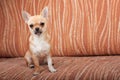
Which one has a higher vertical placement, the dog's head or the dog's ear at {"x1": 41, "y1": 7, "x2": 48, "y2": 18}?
the dog's ear at {"x1": 41, "y1": 7, "x2": 48, "y2": 18}

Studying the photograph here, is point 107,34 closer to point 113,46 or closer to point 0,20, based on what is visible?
point 113,46

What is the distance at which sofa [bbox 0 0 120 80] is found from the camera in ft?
6.99

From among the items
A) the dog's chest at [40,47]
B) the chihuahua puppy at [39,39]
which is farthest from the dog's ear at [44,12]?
the dog's chest at [40,47]

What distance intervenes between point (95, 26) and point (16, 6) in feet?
2.53

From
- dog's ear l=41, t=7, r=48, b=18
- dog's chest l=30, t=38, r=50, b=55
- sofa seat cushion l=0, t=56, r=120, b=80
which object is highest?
dog's ear l=41, t=7, r=48, b=18

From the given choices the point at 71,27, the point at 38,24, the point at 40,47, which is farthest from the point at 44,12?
the point at 71,27

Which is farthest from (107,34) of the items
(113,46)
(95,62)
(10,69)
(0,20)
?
A: (0,20)

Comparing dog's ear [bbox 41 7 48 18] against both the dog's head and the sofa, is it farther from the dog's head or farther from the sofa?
the sofa

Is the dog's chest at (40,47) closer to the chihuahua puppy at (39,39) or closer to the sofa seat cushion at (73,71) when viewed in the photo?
the chihuahua puppy at (39,39)

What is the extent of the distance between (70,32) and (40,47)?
1.56ft

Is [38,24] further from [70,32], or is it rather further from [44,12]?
[70,32]

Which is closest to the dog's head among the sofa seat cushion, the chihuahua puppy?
the chihuahua puppy

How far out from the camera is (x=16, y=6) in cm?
248

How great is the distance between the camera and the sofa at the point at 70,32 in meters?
2.13
